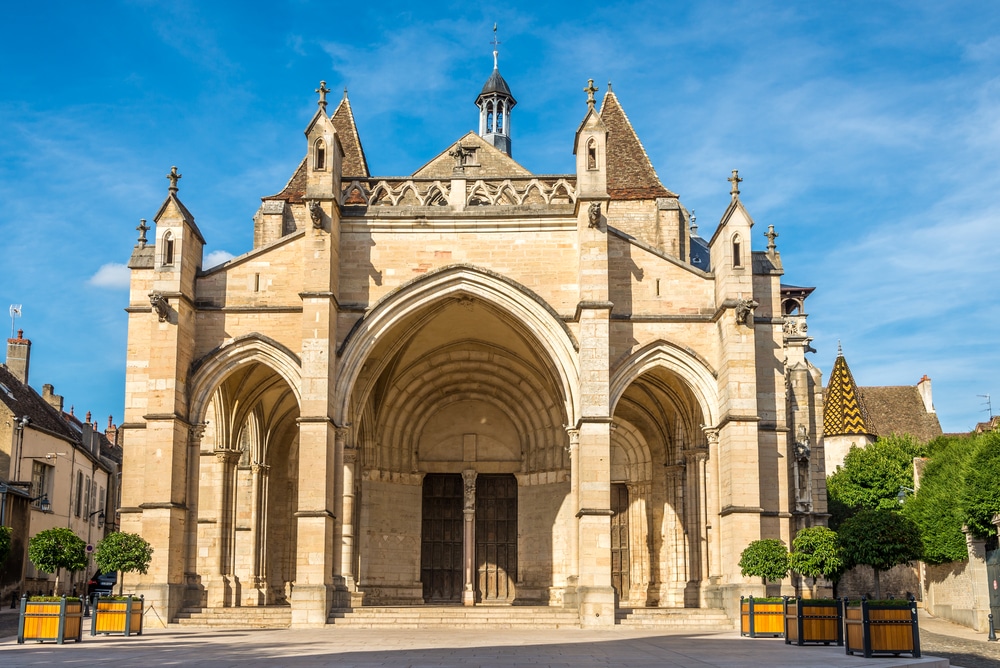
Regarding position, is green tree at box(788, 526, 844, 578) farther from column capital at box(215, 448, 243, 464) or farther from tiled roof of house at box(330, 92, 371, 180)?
tiled roof of house at box(330, 92, 371, 180)

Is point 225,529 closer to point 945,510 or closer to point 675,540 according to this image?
point 675,540

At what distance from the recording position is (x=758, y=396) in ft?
66.6

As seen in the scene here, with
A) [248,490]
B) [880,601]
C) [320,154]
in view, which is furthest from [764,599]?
[248,490]

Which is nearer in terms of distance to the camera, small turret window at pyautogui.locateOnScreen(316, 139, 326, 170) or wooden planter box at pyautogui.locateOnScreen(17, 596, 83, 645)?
wooden planter box at pyautogui.locateOnScreen(17, 596, 83, 645)

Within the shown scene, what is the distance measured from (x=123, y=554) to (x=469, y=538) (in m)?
8.61

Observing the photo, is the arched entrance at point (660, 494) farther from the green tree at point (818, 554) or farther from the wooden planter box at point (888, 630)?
the wooden planter box at point (888, 630)

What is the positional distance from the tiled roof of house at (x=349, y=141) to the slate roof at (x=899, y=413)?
31.5 meters

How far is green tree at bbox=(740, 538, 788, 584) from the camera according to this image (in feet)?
58.1

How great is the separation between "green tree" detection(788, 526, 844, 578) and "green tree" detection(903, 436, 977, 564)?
7476 millimetres

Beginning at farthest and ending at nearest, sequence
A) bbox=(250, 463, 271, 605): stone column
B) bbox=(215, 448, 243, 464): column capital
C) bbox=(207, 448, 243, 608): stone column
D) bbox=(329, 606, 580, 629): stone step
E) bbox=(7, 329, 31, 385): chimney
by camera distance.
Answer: bbox=(7, 329, 31, 385): chimney
bbox=(250, 463, 271, 605): stone column
bbox=(215, 448, 243, 464): column capital
bbox=(207, 448, 243, 608): stone column
bbox=(329, 606, 580, 629): stone step

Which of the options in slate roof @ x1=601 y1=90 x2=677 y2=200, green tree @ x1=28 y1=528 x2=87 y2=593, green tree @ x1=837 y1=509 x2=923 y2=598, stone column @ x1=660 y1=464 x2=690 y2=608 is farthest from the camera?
slate roof @ x1=601 y1=90 x2=677 y2=200

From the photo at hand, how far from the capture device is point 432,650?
13516 millimetres

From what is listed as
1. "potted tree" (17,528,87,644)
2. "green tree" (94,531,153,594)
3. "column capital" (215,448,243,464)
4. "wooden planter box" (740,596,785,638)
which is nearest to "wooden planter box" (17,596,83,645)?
"potted tree" (17,528,87,644)

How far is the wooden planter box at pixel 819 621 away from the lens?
14.7 m
